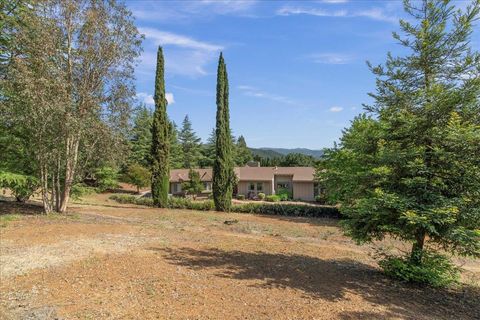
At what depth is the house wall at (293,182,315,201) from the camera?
35156 mm

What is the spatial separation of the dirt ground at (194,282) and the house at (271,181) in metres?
25.0

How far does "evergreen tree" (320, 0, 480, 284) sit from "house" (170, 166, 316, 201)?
27.7 meters

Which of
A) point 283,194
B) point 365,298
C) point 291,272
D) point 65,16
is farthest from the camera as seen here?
point 283,194

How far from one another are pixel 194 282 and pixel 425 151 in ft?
18.5

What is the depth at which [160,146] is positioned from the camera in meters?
24.0

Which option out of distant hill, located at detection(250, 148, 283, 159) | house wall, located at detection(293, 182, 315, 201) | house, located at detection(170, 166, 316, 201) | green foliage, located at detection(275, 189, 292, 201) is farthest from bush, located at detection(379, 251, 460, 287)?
distant hill, located at detection(250, 148, 283, 159)

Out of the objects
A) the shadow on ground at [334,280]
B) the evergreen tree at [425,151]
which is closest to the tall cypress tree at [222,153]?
the shadow on ground at [334,280]

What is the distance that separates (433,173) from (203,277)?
17.7 feet

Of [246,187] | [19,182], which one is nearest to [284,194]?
[246,187]

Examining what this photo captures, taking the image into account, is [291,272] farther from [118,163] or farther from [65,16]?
[65,16]

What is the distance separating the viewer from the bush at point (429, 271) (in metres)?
6.61

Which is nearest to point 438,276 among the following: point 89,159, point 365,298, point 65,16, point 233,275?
point 365,298

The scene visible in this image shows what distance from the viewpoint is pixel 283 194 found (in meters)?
35.0

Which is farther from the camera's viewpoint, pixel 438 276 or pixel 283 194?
pixel 283 194
